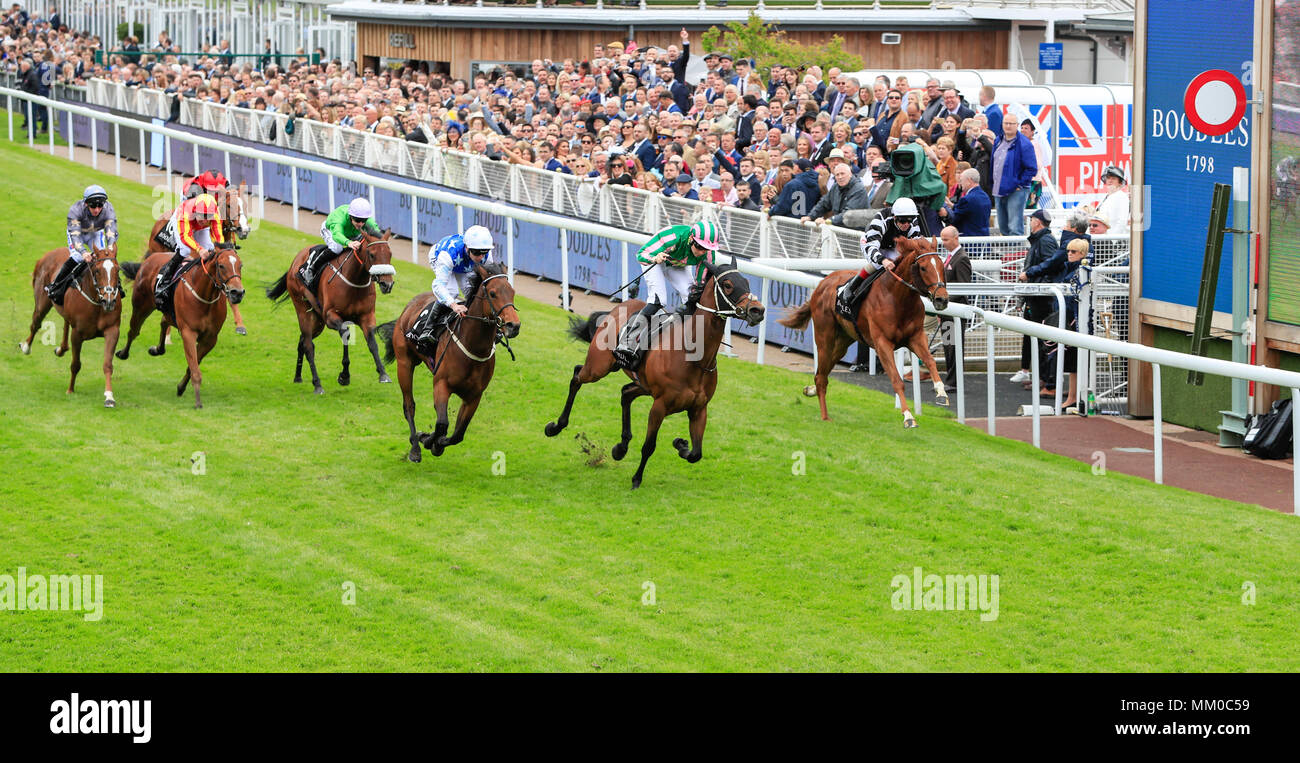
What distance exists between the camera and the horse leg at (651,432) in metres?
10.4

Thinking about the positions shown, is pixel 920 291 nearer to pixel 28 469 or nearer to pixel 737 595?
Answer: pixel 737 595

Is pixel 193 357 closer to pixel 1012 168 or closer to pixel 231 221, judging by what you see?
pixel 231 221

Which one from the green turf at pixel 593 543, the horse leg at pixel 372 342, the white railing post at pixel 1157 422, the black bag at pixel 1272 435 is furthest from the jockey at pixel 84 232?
the black bag at pixel 1272 435

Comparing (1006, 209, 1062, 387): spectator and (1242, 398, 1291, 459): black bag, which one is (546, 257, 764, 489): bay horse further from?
(1242, 398, 1291, 459): black bag

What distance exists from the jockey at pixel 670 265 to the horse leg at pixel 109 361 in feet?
16.4

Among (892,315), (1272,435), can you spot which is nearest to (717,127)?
(892,315)

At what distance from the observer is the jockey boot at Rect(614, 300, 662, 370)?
10.5 metres

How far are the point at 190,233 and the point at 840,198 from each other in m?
5.86

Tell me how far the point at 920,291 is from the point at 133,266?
684 cm

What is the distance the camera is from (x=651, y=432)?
34.7 feet

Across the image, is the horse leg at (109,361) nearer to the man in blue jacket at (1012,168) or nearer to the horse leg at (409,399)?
the horse leg at (409,399)

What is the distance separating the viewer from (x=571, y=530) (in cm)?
990

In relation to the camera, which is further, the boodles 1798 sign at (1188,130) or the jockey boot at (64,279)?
the jockey boot at (64,279)
